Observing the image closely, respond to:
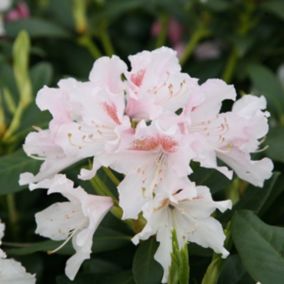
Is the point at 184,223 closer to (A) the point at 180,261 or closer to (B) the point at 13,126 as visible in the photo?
(A) the point at 180,261

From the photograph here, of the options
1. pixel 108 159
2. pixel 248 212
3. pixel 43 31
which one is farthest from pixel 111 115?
pixel 43 31

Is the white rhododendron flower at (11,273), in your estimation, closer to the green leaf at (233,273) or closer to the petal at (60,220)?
the petal at (60,220)

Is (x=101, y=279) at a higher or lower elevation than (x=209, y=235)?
lower

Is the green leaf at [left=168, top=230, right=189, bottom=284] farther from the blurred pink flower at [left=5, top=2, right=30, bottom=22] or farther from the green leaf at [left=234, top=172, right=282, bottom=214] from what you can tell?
the blurred pink flower at [left=5, top=2, right=30, bottom=22]

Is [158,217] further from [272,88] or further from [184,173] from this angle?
[272,88]

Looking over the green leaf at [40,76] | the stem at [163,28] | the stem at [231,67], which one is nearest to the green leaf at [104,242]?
the green leaf at [40,76]

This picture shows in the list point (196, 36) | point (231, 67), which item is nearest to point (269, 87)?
point (231, 67)
